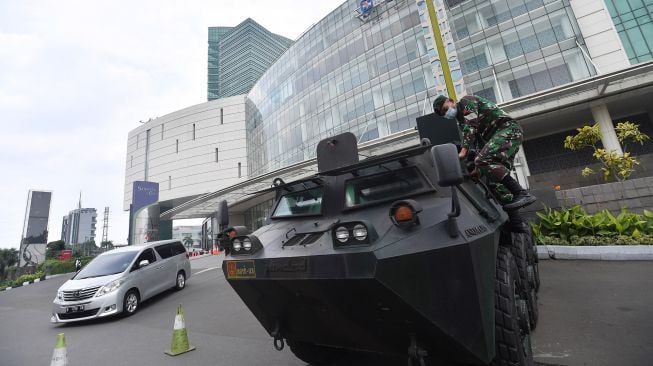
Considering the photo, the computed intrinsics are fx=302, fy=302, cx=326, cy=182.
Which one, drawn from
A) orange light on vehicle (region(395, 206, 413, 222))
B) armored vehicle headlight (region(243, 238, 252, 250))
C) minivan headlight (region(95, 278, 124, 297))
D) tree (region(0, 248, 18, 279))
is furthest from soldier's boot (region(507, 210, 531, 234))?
tree (region(0, 248, 18, 279))

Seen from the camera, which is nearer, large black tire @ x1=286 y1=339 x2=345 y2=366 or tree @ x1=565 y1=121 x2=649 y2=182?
large black tire @ x1=286 y1=339 x2=345 y2=366

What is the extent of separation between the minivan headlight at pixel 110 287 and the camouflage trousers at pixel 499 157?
797cm

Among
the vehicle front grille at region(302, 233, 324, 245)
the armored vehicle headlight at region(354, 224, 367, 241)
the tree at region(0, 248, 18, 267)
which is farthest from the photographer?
the tree at region(0, 248, 18, 267)

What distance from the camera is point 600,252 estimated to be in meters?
6.85

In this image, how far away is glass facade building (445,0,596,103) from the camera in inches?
769

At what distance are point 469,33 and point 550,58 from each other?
617cm

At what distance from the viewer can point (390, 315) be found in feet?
6.50

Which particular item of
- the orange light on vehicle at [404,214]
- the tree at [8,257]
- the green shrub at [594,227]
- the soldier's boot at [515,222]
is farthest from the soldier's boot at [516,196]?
the tree at [8,257]

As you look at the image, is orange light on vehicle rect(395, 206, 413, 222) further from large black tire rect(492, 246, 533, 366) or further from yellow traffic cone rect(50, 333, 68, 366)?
yellow traffic cone rect(50, 333, 68, 366)

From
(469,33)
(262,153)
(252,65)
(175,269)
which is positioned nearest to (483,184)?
(175,269)

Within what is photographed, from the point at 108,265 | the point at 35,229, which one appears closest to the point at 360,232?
the point at 108,265

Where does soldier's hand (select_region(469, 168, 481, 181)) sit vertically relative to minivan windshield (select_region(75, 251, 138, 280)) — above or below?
above

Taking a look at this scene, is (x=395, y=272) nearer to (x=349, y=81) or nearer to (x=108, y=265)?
(x=108, y=265)

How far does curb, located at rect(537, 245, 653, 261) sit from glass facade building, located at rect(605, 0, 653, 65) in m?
19.8
